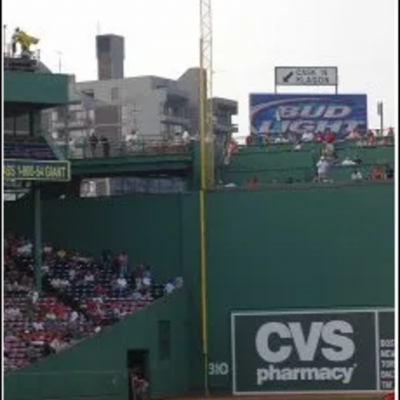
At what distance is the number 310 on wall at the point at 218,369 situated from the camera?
1431 inches

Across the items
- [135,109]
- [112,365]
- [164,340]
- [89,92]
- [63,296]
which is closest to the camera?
[112,365]

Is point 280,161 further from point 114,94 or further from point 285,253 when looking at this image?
point 114,94

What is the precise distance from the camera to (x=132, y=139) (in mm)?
40188

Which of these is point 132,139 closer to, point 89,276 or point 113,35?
point 89,276

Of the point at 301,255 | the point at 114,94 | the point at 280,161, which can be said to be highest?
the point at 114,94

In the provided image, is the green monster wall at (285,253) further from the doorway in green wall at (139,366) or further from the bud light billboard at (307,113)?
the bud light billboard at (307,113)

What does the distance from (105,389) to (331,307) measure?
7908mm

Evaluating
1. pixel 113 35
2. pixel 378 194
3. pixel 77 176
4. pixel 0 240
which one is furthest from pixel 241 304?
pixel 113 35

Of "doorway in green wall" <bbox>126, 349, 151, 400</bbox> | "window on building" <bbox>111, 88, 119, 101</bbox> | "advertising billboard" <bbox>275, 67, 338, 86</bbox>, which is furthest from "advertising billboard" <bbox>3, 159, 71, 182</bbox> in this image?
"window on building" <bbox>111, 88, 119, 101</bbox>

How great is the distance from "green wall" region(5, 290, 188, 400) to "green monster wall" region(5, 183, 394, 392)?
67 cm

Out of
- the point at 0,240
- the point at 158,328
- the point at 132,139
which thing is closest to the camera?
the point at 0,240

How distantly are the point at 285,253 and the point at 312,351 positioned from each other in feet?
10.4

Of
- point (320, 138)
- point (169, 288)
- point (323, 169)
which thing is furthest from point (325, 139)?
point (169, 288)

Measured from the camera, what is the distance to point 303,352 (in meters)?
36.1
